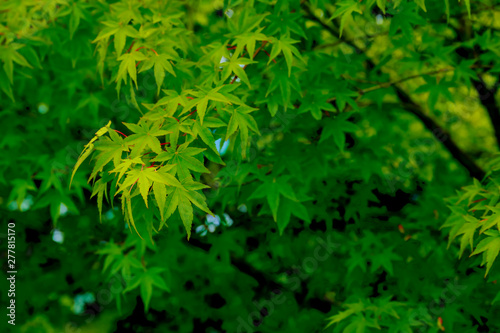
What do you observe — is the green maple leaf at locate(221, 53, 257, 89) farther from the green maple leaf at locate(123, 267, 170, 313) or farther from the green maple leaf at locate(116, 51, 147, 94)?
the green maple leaf at locate(123, 267, 170, 313)

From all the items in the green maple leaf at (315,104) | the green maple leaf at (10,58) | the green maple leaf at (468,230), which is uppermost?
the green maple leaf at (315,104)

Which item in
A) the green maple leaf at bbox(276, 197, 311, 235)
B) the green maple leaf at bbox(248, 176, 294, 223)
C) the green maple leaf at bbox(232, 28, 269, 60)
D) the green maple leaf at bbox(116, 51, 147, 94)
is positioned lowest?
the green maple leaf at bbox(276, 197, 311, 235)

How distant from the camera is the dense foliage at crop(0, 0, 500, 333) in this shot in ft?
8.73

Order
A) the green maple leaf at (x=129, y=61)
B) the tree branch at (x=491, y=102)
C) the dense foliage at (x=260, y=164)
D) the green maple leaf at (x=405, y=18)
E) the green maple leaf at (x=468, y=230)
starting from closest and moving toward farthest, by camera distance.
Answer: the green maple leaf at (x=468, y=230) < the green maple leaf at (x=129, y=61) < the dense foliage at (x=260, y=164) < the green maple leaf at (x=405, y=18) < the tree branch at (x=491, y=102)

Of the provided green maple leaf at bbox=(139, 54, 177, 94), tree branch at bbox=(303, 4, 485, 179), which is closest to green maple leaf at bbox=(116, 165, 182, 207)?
green maple leaf at bbox=(139, 54, 177, 94)

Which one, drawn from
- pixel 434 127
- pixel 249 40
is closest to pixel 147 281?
pixel 249 40

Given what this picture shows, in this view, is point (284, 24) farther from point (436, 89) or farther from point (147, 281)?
point (147, 281)

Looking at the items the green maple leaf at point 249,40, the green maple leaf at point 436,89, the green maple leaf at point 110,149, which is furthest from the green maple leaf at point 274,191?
the green maple leaf at point 436,89

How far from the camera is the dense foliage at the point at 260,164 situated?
2662 millimetres

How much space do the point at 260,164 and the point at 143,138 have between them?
51.8 inches

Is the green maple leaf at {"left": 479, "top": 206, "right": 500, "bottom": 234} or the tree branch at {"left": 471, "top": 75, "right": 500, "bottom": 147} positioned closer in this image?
the green maple leaf at {"left": 479, "top": 206, "right": 500, "bottom": 234}

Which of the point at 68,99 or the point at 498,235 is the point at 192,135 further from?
the point at 68,99

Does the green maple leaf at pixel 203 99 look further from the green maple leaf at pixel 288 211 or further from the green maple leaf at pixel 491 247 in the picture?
the green maple leaf at pixel 491 247

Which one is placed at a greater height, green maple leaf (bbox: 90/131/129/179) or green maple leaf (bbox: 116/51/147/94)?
green maple leaf (bbox: 116/51/147/94)
